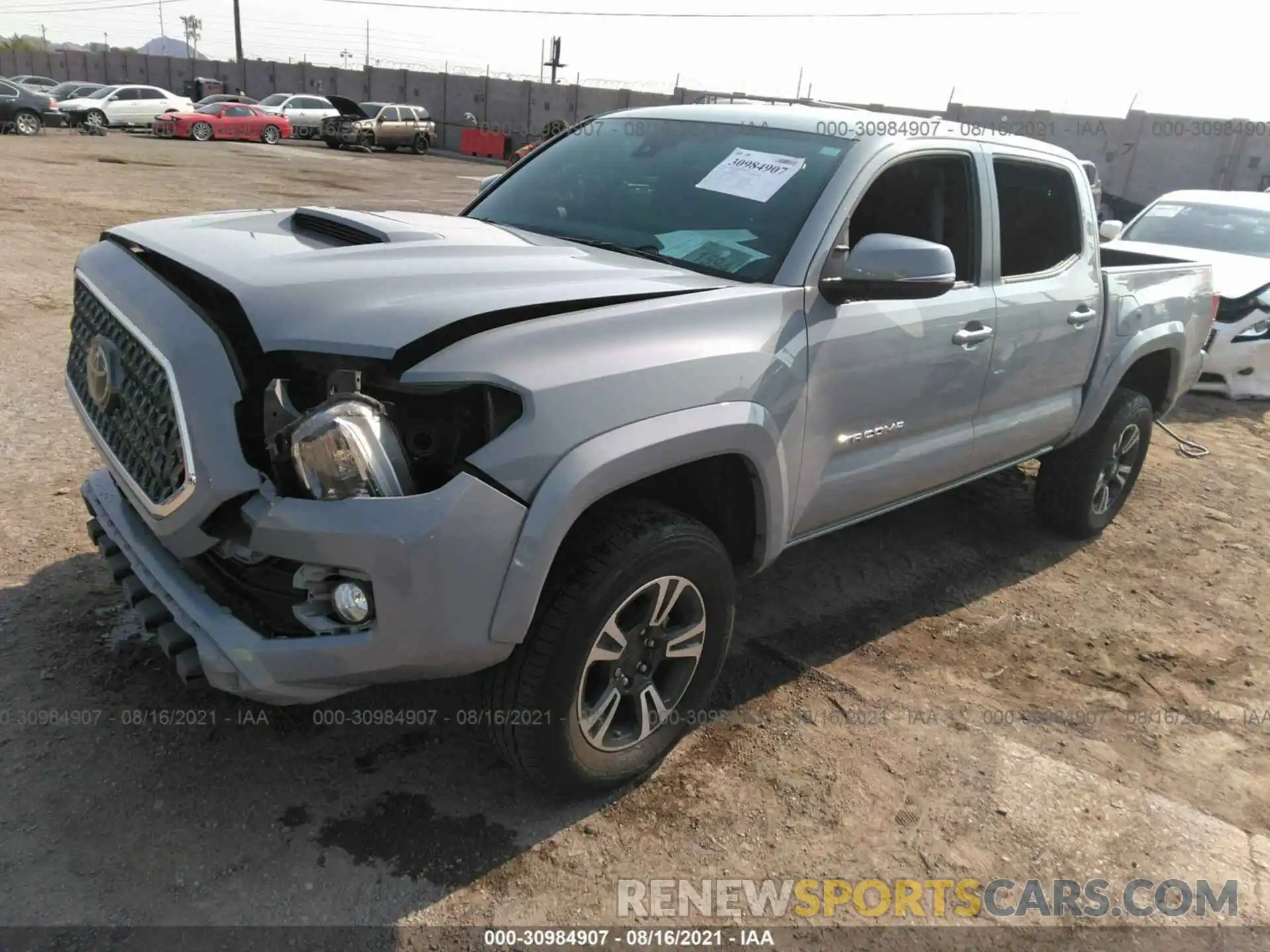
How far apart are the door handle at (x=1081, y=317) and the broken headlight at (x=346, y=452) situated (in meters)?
3.23

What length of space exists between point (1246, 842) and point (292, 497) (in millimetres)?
2983

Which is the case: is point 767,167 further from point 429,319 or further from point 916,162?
point 429,319

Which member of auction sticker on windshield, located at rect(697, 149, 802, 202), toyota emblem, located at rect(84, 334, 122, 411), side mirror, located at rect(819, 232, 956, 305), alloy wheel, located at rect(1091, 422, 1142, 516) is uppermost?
auction sticker on windshield, located at rect(697, 149, 802, 202)

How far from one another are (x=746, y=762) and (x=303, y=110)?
3682 centimetres

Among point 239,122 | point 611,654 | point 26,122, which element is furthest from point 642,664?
point 239,122

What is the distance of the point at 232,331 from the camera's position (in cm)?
235

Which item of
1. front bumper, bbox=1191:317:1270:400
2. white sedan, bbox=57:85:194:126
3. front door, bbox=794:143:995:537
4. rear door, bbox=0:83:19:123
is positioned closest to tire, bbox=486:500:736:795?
front door, bbox=794:143:995:537

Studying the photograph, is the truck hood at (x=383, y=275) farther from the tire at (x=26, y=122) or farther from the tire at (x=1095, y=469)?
the tire at (x=26, y=122)

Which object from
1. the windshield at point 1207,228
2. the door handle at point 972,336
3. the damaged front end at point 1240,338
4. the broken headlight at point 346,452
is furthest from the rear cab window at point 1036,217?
the windshield at point 1207,228

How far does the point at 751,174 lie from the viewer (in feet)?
10.8

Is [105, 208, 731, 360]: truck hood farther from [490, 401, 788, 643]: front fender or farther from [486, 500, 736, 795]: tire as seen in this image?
[486, 500, 736, 795]: tire

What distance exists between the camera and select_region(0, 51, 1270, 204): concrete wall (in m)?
23.9

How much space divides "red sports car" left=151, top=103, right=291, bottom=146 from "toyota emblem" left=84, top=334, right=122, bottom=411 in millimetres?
31441

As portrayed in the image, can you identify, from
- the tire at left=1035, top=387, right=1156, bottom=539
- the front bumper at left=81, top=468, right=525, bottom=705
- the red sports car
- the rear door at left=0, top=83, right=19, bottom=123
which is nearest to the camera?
the front bumper at left=81, top=468, right=525, bottom=705
